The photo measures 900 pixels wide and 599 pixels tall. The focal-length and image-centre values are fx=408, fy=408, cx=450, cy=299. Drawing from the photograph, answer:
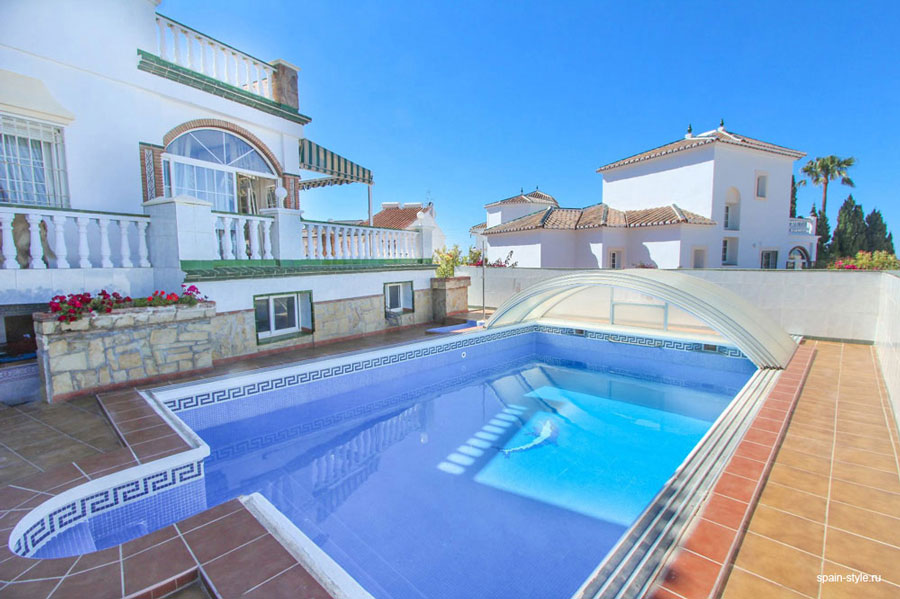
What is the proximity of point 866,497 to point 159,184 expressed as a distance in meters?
12.2

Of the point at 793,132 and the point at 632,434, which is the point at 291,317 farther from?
the point at 793,132

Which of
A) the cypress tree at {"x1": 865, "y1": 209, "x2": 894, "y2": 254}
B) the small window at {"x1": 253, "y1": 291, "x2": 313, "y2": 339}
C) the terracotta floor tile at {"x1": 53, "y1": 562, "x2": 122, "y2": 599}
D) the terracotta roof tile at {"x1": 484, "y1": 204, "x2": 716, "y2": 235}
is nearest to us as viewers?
the terracotta floor tile at {"x1": 53, "y1": 562, "x2": 122, "y2": 599}

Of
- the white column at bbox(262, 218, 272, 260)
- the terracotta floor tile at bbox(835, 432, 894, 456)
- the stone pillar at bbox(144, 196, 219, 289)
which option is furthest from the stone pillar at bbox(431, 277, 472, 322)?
the terracotta floor tile at bbox(835, 432, 894, 456)

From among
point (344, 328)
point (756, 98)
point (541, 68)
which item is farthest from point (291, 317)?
point (756, 98)

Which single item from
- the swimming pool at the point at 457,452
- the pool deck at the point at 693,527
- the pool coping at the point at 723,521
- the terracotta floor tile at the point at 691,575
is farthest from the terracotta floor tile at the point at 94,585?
the terracotta floor tile at the point at 691,575

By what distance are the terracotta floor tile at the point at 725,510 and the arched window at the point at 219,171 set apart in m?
10.5

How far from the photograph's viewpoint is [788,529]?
3225 mm

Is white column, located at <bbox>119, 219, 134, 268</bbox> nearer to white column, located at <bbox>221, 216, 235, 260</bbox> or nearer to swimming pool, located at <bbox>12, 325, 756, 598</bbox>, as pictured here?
white column, located at <bbox>221, 216, 235, 260</bbox>

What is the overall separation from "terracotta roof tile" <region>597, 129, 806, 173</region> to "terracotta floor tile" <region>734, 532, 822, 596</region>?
25454 millimetres

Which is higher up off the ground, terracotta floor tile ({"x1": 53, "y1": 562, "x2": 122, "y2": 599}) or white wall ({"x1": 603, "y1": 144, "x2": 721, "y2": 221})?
white wall ({"x1": 603, "y1": 144, "x2": 721, "y2": 221})

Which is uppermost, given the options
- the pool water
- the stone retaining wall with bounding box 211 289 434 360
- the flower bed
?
the flower bed

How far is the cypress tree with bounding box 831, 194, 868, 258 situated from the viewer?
3812cm

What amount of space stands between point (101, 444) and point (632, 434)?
23.4ft

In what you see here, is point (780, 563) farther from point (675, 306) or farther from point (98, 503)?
point (675, 306)
